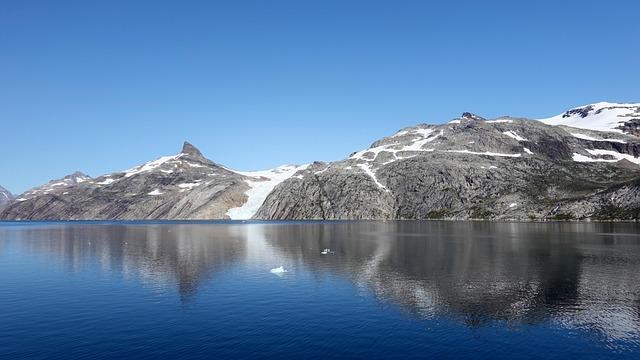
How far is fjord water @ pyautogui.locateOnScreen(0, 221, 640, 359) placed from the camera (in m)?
41.6

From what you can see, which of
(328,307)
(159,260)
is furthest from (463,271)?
(159,260)

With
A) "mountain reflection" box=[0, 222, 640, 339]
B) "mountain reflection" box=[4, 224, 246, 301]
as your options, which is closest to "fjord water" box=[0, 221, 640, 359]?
"mountain reflection" box=[0, 222, 640, 339]

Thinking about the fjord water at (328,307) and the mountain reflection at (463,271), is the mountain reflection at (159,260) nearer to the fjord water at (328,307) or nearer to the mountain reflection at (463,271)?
the mountain reflection at (463,271)

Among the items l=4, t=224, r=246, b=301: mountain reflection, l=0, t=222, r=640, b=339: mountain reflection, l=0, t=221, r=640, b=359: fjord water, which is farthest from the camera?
l=4, t=224, r=246, b=301: mountain reflection

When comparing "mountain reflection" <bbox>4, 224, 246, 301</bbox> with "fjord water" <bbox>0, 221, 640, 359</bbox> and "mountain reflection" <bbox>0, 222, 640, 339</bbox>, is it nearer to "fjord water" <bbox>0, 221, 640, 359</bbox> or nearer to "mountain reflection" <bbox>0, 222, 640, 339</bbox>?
"mountain reflection" <bbox>0, 222, 640, 339</bbox>

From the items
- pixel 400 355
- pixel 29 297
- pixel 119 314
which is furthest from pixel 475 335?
pixel 29 297

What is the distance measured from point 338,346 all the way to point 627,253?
90343 mm

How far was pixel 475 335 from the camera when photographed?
44.9 metres

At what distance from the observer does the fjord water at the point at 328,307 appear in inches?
1639

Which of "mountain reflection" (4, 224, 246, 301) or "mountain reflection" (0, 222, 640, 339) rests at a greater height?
"mountain reflection" (4, 224, 246, 301)

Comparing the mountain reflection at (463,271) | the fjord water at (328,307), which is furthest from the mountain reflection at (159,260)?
the fjord water at (328,307)

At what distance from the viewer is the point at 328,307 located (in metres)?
57.1

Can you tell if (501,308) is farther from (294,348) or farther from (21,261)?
(21,261)

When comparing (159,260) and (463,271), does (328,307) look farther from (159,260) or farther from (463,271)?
(159,260)
